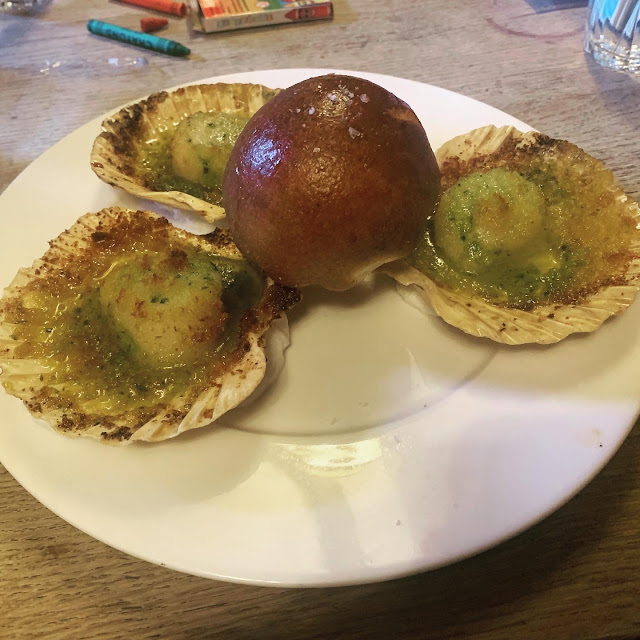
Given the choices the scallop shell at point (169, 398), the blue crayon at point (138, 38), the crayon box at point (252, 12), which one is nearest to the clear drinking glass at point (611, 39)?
the crayon box at point (252, 12)

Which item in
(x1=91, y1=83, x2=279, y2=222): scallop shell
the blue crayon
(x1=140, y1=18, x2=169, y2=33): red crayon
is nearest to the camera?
(x1=91, y1=83, x2=279, y2=222): scallop shell

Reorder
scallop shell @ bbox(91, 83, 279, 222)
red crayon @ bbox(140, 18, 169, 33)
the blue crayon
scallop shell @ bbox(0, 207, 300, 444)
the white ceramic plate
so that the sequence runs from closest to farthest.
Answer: the white ceramic plate < scallop shell @ bbox(0, 207, 300, 444) < scallop shell @ bbox(91, 83, 279, 222) < the blue crayon < red crayon @ bbox(140, 18, 169, 33)

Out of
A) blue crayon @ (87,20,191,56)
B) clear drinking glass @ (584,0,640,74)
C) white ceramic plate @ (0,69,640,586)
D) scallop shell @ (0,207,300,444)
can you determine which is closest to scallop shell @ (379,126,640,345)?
white ceramic plate @ (0,69,640,586)

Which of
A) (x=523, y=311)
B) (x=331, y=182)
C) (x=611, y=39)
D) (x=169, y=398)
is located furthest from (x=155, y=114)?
(x=611, y=39)

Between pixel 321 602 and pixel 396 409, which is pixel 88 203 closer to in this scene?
pixel 396 409

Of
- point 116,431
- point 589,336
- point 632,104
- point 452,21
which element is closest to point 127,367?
point 116,431

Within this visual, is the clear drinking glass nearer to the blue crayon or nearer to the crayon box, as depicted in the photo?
the crayon box
